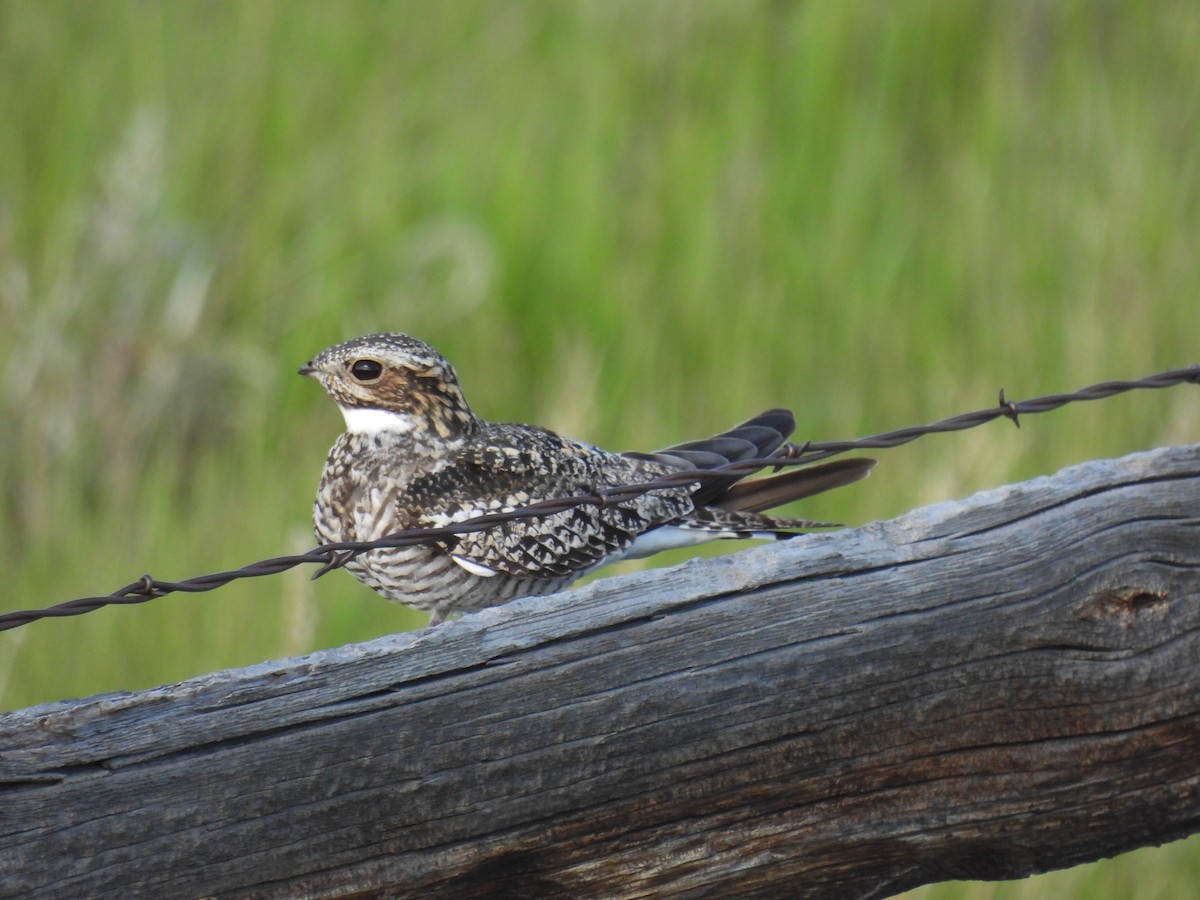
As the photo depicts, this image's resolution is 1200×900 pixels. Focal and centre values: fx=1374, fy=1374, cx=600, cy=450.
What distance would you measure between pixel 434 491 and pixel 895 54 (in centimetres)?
462

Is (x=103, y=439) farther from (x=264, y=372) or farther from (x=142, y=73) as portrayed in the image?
(x=142, y=73)

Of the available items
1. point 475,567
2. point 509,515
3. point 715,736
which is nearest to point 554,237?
point 475,567

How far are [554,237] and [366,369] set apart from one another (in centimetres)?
284

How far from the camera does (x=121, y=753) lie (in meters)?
1.49

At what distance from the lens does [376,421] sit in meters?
2.79

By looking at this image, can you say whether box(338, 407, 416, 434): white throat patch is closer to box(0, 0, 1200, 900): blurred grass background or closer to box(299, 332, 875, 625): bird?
box(299, 332, 875, 625): bird

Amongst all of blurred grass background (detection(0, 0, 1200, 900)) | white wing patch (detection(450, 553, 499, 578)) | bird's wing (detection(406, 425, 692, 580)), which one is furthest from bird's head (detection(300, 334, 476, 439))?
blurred grass background (detection(0, 0, 1200, 900))

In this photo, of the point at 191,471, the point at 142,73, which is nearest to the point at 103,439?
the point at 191,471

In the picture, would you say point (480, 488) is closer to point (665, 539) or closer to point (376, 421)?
point (376, 421)

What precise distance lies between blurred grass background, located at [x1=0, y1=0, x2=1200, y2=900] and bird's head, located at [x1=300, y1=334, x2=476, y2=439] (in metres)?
1.25

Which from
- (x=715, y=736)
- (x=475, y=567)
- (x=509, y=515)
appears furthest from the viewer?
(x=475, y=567)

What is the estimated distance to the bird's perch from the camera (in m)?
1.50

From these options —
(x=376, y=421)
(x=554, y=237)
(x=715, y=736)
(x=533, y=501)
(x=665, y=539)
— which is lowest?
(x=715, y=736)

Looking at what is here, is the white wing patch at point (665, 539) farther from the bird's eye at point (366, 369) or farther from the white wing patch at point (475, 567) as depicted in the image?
the bird's eye at point (366, 369)
